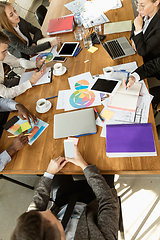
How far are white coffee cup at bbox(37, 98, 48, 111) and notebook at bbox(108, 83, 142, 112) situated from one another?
52cm

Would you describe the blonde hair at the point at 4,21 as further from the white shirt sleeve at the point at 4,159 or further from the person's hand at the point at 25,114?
the white shirt sleeve at the point at 4,159

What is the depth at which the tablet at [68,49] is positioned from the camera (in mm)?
1710

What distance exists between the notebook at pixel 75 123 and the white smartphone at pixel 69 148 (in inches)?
2.0

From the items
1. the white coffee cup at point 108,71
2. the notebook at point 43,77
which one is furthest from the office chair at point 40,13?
the white coffee cup at point 108,71

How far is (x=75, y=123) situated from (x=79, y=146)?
0.59 ft

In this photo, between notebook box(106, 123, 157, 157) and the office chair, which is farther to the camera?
the office chair

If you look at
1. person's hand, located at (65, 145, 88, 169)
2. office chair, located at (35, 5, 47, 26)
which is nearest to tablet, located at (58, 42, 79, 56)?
office chair, located at (35, 5, 47, 26)

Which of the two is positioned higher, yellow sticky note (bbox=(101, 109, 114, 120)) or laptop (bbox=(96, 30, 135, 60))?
laptop (bbox=(96, 30, 135, 60))

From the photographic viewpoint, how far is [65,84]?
4.90ft

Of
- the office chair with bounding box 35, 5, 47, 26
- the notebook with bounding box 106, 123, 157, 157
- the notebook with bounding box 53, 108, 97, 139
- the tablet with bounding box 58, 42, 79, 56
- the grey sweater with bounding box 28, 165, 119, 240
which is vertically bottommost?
the grey sweater with bounding box 28, 165, 119, 240

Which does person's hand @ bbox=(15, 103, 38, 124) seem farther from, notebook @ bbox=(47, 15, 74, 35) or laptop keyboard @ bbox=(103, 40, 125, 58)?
notebook @ bbox=(47, 15, 74, 35)

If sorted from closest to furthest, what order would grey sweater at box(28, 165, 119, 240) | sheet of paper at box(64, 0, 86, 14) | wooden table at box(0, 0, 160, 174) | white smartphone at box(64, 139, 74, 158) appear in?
grey sweater at box(28, 165, 119, 240)
wooden table at box(0, 0, 160, 174)
white smartphone at box(64, 139, 74, 158)
sheet of paper at box(64, 0, 86, 14)

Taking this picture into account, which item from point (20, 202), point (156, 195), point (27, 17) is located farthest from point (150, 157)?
point (27, 17)

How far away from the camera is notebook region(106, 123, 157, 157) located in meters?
1.02
